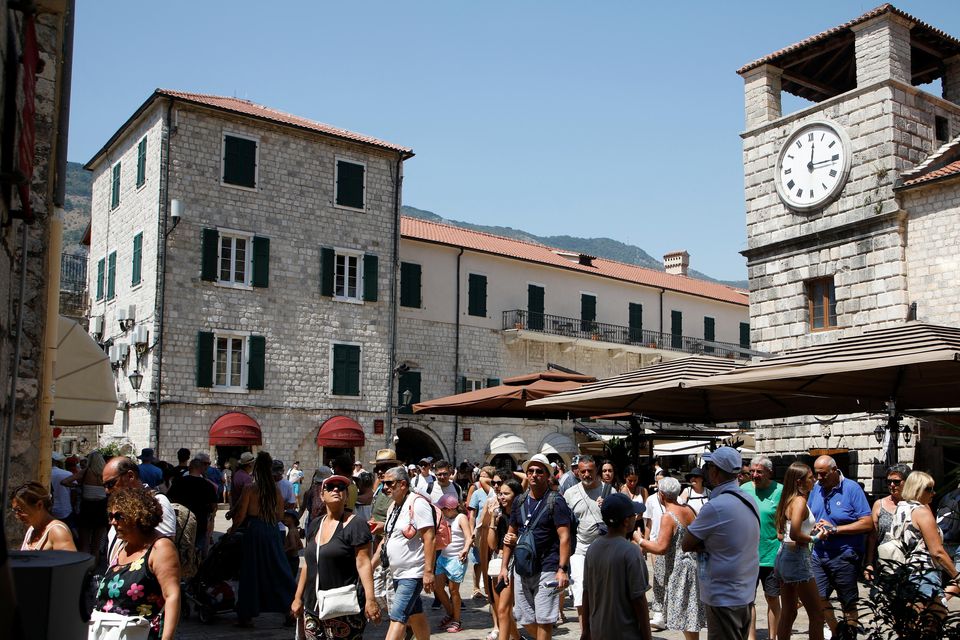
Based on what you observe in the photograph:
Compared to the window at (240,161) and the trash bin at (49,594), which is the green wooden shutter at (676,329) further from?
the trash bin at (49,594)

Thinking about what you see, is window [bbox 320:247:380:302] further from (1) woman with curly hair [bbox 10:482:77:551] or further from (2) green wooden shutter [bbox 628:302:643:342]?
(1) woman with curly hair [bbox 10:482:77:551]

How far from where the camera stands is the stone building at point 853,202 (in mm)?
17031

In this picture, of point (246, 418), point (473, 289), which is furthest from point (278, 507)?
point (473, 289)

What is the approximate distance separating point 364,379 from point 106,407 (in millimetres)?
18716

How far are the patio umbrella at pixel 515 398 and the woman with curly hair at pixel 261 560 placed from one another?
15.0 ft

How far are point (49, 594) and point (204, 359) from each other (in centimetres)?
2380

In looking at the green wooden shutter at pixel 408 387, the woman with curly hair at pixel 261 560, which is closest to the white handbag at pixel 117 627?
the woman with curly hair at pixel 261 560

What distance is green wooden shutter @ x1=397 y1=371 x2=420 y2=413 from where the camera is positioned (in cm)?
2958

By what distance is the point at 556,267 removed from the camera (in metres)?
35.0

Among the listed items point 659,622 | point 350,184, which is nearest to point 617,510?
point 659,622

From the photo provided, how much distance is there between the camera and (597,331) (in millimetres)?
35656

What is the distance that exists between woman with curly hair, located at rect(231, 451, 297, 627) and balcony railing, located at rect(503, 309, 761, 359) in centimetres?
2420

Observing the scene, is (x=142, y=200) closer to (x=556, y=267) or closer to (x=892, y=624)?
(x=556, y=267)

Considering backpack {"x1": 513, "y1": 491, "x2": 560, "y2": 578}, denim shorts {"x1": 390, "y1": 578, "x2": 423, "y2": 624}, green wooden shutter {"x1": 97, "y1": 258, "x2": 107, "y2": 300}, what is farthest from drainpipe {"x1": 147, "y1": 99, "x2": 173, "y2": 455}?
backpack {"x1": 513, "y1": 491, "x2": 560, "y2": 578}
